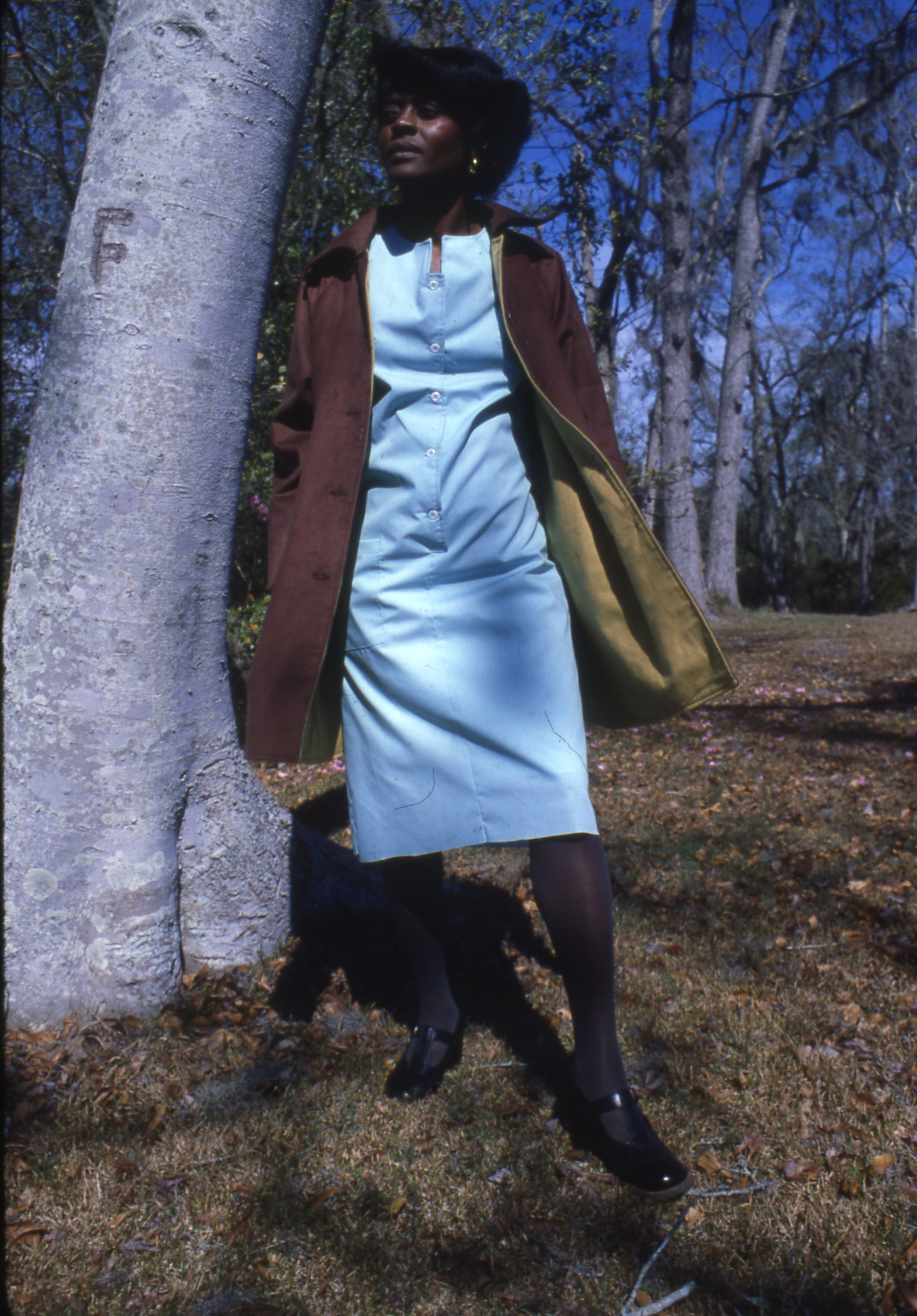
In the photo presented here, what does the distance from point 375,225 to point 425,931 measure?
5.28 feet

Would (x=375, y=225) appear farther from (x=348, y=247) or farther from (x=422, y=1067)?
(x=422, y=1067)

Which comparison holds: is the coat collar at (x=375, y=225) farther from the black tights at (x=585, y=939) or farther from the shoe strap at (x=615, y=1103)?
the shoe strap at (x=615, y=1103)

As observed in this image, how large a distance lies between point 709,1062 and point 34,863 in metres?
1.69

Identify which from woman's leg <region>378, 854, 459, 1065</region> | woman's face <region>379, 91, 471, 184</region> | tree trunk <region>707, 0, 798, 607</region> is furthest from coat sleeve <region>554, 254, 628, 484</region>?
tree trunk <region>707, 0, 798, 607</region>

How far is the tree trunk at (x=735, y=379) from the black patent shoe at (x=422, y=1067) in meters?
16.2

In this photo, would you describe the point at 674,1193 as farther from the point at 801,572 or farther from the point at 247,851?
the point at 801,572

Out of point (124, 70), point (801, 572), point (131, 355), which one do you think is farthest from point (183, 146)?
point (801, 572)

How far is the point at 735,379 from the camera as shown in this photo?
1789 cm

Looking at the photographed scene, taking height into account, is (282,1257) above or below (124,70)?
A: below

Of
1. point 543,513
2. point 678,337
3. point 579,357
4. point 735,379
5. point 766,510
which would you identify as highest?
point 735,379

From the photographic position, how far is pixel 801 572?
117ft

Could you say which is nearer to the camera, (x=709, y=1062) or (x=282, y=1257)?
(x=282, y=1257)

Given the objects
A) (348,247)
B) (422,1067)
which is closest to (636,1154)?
(422,1067)

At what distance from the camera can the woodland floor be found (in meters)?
1.68
